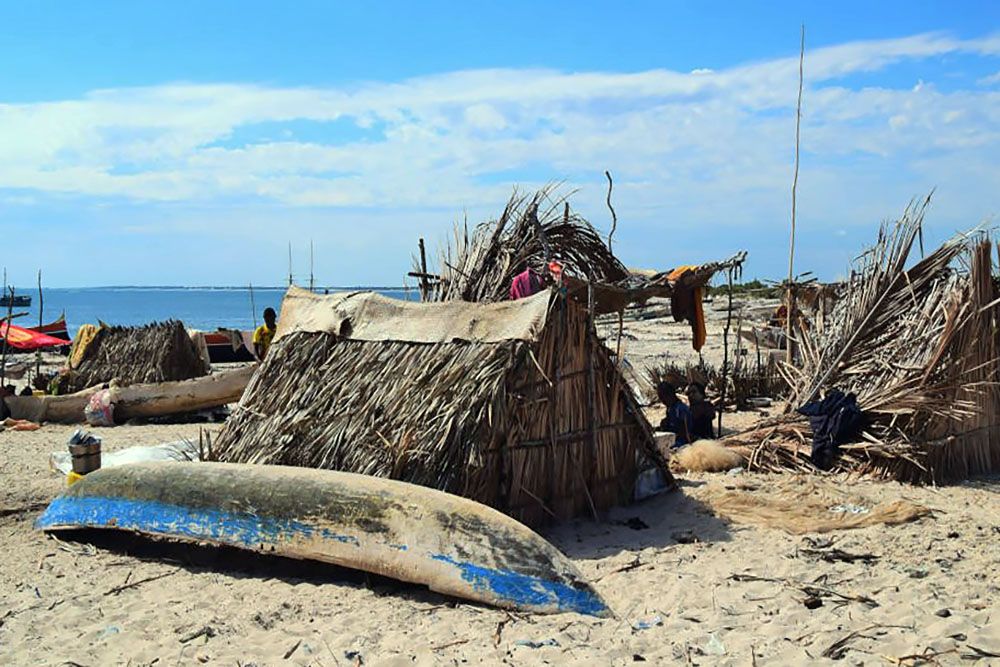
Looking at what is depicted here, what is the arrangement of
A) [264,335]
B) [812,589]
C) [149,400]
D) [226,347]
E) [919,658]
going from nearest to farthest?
1. [919,658]
2. [812,589]
3. [264,335]
4. [149,400]
5. [226,347]

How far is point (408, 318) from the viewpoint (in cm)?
641

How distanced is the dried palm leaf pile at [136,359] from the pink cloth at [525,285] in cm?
822

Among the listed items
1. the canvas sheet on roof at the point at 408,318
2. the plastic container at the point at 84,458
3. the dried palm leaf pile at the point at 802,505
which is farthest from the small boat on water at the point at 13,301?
the dried palm leaf pile at the point at 802,505

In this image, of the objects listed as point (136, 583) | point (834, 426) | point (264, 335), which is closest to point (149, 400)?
point (264, 335)

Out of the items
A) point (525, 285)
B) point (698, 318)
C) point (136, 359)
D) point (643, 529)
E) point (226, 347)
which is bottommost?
point (643, 529)

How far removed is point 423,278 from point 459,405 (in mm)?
2286

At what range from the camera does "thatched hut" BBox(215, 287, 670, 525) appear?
5.68 metres

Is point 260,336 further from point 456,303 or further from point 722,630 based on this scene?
point 722,630

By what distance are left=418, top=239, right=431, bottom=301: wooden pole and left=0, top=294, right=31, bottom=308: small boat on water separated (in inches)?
400

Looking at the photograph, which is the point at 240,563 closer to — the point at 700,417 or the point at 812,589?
the point at 812,589

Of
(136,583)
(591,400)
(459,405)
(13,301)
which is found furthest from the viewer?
(13,301)

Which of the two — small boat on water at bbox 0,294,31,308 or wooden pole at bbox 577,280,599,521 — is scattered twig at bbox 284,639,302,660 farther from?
small boat on water at bbox 0,294,31,308

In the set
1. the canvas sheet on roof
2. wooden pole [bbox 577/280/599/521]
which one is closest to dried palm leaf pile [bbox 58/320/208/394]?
the canvas sheet on roof

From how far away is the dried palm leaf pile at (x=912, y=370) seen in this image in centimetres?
738
